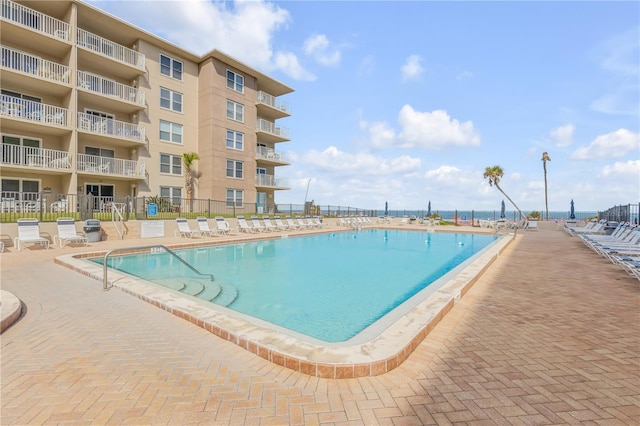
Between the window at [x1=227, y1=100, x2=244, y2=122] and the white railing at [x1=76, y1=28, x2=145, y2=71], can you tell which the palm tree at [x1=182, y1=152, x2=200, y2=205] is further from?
the white railing at [x1=76, y1=28, x2=145, y2=71]

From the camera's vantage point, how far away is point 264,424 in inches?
83.1

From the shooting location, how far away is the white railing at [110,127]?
17875 mm

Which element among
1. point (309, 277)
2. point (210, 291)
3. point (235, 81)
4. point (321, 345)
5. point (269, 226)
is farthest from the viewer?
point (235, 81)

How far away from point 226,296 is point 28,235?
9.55 meters

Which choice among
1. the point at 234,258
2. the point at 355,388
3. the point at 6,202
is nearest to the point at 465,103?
the point at 234,258

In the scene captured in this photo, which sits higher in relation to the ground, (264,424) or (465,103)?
(465,103)

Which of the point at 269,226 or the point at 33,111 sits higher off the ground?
the point at 33,111

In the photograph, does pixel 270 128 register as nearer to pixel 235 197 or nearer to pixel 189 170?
pixel 235 197

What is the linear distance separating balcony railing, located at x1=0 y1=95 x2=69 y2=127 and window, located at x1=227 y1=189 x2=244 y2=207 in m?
10.7

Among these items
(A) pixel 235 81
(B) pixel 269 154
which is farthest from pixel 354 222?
(A) pixel 235 81

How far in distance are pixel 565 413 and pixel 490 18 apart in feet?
41.6

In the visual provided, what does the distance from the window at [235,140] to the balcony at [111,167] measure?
6820mm

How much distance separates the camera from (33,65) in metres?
16.8

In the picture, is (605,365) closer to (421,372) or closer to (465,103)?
(421,372)
